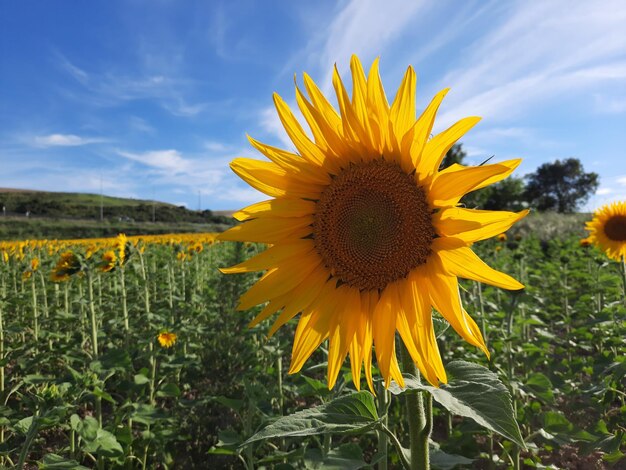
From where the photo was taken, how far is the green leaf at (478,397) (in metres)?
1.05

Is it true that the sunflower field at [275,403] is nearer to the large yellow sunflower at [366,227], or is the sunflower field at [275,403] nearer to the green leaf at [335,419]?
the green leaf at [335,419]

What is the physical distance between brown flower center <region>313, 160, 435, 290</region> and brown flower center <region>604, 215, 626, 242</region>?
14.3ft

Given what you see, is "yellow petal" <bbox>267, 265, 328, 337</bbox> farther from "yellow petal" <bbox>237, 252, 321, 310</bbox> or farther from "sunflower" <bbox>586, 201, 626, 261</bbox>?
"sunflower" <bbox>586, 201, 626, 261</bbox>

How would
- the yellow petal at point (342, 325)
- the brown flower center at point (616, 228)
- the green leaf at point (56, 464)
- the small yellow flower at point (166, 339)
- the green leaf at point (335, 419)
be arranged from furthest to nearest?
the small yellow flower at point (166, 339), the brown flower center at point (616, 228), the green leaf at point (56, 464), the yellow petal at point (342, 325), the green leaf at point (335, 419)

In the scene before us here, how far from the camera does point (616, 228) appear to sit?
4.61m

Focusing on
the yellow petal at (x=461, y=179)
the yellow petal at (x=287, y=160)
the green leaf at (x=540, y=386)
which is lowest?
the green leaf at (x=540, y=386)

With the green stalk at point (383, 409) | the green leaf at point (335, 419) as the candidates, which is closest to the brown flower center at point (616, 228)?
the green stalk at point (383, 409)

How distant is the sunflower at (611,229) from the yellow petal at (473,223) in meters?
4.31

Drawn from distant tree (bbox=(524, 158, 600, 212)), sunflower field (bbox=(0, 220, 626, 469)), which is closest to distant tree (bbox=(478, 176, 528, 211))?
distant tree (bbox=(524, 158, 600, 212))

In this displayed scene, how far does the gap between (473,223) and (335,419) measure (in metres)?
0.65

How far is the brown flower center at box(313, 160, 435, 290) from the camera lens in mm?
1316

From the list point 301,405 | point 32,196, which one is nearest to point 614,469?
point 301,405

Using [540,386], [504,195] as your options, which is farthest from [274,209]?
[504,195]

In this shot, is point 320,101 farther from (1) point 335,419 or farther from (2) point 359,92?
(1) point 335,419
